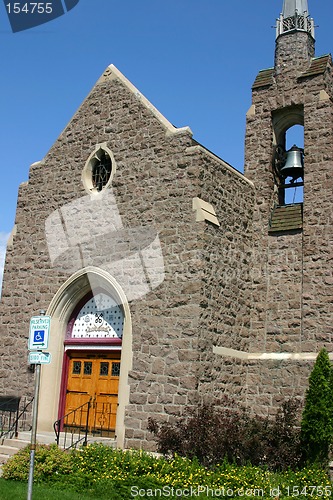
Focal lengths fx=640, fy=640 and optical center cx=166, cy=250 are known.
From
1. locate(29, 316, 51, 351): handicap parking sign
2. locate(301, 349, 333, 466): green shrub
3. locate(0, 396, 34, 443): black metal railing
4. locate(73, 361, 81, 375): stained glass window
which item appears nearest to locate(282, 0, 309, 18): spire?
locate(301, 349, 333, 466): green shrub

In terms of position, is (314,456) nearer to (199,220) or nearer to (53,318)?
(199,220)

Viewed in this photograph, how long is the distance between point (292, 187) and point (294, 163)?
658 millimetres

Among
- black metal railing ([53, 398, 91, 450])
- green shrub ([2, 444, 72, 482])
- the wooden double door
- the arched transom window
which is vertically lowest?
green shrub ([2, 444, 72, 482])

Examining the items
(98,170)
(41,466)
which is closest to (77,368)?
(41,466)

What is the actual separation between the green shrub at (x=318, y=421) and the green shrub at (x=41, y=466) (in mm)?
4595

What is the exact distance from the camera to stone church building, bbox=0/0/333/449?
13.5 m

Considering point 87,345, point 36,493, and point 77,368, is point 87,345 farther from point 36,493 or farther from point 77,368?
point 36,493

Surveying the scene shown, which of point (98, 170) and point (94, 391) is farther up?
point (98, 170)

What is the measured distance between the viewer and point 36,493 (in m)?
9.75

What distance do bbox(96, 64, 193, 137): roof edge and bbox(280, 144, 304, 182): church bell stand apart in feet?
10.4

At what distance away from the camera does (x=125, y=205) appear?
14.9 m

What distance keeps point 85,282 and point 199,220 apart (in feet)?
11.6

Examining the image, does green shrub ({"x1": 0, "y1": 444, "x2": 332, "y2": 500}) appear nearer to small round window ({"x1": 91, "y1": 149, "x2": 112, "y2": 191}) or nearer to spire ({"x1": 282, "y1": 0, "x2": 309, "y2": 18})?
small round window ({"x1": 91, "y1": 149, "x2": 112, "y2": 191})

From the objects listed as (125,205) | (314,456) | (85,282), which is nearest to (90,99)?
(125,205)
